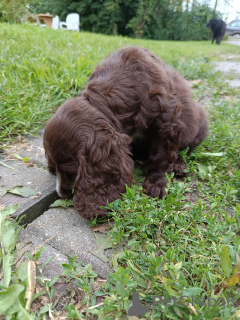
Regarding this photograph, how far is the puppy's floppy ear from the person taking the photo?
5.50 feet

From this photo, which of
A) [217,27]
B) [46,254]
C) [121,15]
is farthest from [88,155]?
[121,15]

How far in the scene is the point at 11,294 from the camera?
1.11 m

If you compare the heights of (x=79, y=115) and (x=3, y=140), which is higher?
(x=79, y=115)

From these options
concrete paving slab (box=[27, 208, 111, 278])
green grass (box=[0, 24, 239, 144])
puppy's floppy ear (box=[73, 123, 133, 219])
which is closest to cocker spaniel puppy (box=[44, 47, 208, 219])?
puppy's floppy ear (box=[73, 123, 133, 219])

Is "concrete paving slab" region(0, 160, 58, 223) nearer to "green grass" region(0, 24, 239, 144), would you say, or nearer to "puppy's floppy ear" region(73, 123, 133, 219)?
"puppy's floppy ear" region(73, 123, 133, 219)

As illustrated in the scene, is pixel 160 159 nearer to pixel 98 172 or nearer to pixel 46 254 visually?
pixel 98 172

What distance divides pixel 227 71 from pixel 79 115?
591 centimetres

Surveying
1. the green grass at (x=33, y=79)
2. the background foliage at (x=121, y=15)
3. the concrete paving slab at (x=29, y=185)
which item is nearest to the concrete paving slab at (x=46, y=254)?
the concrete paving slab at (x=29, y=185)

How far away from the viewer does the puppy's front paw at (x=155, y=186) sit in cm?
209

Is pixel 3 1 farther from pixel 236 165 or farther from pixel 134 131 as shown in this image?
pixel 236 165

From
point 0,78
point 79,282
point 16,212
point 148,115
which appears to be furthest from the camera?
point 0,78

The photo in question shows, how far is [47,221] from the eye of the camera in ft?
5.71

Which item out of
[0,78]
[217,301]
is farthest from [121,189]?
[0,78]

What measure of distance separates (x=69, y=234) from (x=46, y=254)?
0.70ft
